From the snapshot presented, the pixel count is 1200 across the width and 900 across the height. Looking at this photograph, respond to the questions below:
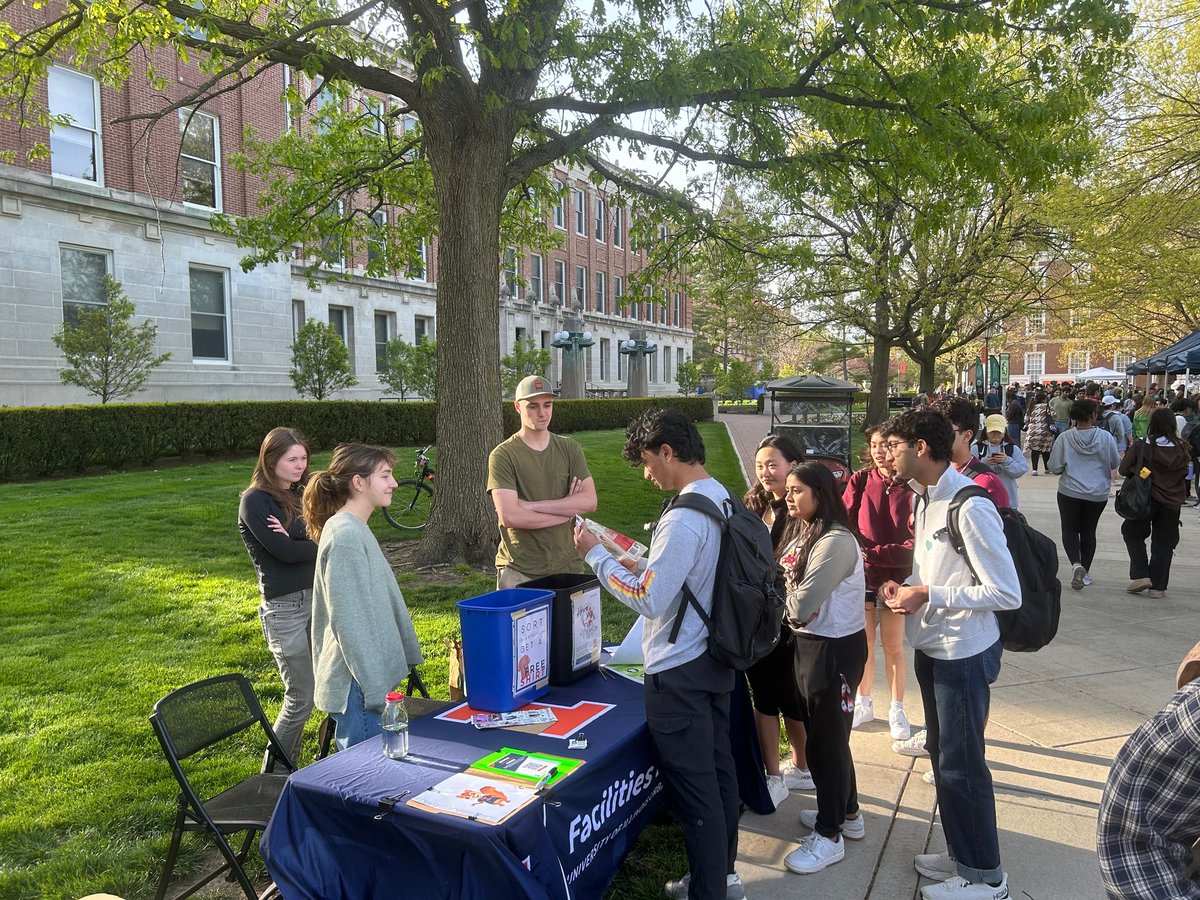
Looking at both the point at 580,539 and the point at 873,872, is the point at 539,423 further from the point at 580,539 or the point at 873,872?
the point at 873,872

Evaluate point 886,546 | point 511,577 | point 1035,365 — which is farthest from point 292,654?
point 1035,365

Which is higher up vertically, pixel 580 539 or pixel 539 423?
pixel 539 423

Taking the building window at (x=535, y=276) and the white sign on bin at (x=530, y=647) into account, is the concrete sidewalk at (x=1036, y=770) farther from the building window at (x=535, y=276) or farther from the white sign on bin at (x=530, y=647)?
the building window at (x=535, y=276)

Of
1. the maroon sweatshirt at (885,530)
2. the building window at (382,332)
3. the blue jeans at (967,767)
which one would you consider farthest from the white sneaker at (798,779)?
the building window at (382,332)

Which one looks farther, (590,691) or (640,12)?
(640,12)

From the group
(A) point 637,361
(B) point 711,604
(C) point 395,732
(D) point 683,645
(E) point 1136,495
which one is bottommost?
(C) point 395,732

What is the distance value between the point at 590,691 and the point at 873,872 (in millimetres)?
1460

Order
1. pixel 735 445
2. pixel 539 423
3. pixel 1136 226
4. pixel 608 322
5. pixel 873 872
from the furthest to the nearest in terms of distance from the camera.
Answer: pixel 608 322 → pixel 735 445 → pixel 1136 226 → pixel 539 423 → pixel 873 872

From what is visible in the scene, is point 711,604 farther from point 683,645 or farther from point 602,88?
point 602,88

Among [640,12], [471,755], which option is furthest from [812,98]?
[471,755]

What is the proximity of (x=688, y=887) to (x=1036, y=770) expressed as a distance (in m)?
2.44

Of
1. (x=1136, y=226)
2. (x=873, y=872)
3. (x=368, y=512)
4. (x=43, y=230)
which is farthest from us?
(x=43, y=230)

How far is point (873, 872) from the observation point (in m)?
3.48

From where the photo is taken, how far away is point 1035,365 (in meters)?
77.7
